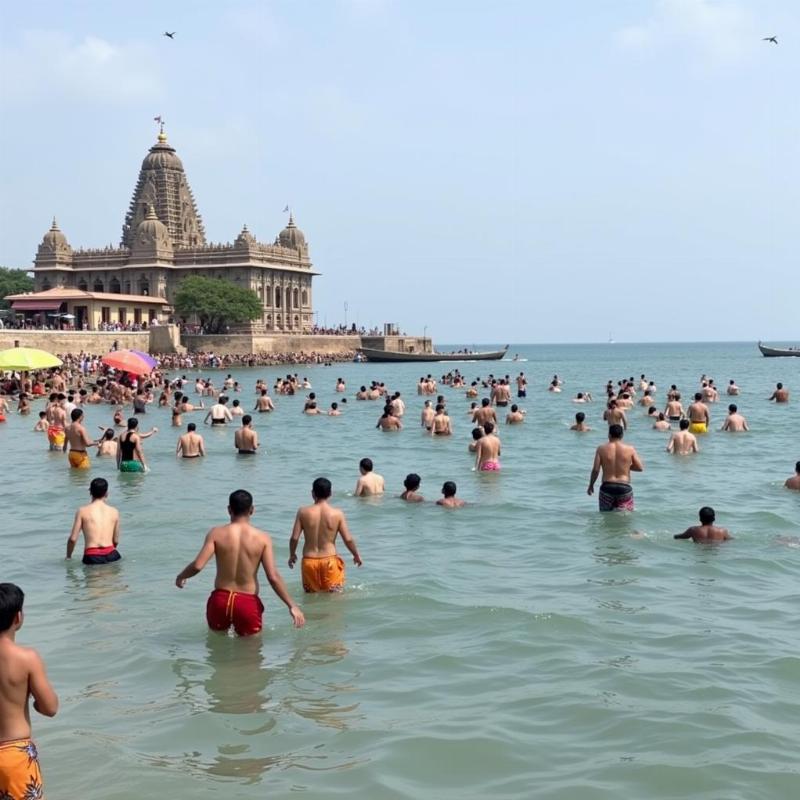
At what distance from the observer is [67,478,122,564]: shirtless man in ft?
28.4

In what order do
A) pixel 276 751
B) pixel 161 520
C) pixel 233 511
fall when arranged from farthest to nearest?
1. pixel 161 520
2. pixel 233 511
3. pixel 276 751

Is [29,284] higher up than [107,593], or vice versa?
[29,284]

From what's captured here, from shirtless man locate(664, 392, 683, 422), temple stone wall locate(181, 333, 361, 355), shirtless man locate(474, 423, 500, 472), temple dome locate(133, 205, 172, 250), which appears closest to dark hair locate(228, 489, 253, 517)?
shirtless man locate(474, 423, 500, 472)

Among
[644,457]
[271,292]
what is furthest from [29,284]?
[644,457]

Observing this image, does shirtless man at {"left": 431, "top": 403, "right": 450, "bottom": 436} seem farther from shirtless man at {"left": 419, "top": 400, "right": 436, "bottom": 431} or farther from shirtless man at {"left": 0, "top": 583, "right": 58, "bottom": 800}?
shirtless man at {"left": 0, "top": 583, "right": 58, "bottom": 800}

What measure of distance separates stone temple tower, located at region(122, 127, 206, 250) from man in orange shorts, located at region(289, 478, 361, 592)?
256 feet

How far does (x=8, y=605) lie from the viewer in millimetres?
3951

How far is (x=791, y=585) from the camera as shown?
8680 millimetres

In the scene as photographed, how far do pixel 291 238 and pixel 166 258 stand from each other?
1482 cm

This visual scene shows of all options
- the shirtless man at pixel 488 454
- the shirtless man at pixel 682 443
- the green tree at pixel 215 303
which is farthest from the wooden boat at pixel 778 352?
the shirtless man at pixel 488 454

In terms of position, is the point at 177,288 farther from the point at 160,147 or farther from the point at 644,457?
the point at 644,457

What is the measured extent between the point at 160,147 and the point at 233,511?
3304 inches

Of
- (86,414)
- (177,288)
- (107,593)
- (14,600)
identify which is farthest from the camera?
(177,288)

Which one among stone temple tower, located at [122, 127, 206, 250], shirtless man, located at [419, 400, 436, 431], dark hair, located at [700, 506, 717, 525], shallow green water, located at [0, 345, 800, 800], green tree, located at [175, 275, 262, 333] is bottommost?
shallow green water, located at [0, 345, 800, 800]
